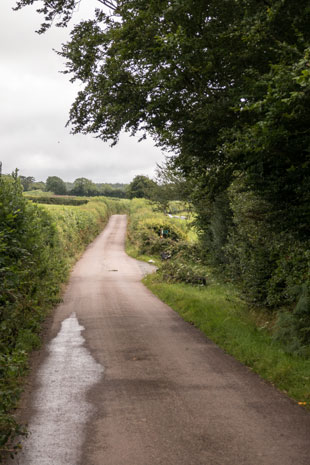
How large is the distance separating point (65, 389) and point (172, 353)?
114 inches

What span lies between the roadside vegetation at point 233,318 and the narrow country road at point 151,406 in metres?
0.35

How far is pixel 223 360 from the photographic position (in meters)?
8.91

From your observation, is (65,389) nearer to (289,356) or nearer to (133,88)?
(289,356)

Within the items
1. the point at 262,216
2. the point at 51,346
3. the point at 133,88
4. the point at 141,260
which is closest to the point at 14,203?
the point at 51,346

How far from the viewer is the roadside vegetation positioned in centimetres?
762

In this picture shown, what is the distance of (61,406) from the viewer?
6.51 meters

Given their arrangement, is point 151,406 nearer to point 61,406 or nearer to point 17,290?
point 61,406

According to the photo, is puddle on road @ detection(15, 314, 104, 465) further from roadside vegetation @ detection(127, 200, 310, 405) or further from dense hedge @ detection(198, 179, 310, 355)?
dense hedge @ detection(198, 179, 310, 355)

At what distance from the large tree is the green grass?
273 centimetres

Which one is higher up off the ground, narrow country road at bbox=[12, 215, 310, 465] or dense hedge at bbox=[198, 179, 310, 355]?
dense hedge at bbox=[198, 179, 310, 355]

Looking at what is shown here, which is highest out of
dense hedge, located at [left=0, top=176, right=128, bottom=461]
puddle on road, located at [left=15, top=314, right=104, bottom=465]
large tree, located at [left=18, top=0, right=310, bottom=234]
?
large tree, located at [left=18, top=0, right=310, bottom=234]

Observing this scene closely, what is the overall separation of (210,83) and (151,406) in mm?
8265

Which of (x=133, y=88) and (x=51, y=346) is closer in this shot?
(x=51, y=346)

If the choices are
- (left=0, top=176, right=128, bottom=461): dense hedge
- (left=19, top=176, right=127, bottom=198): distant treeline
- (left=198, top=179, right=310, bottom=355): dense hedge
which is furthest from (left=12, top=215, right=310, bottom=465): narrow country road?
(left=19, top=176, right=127, bottom=198): distant treeline
